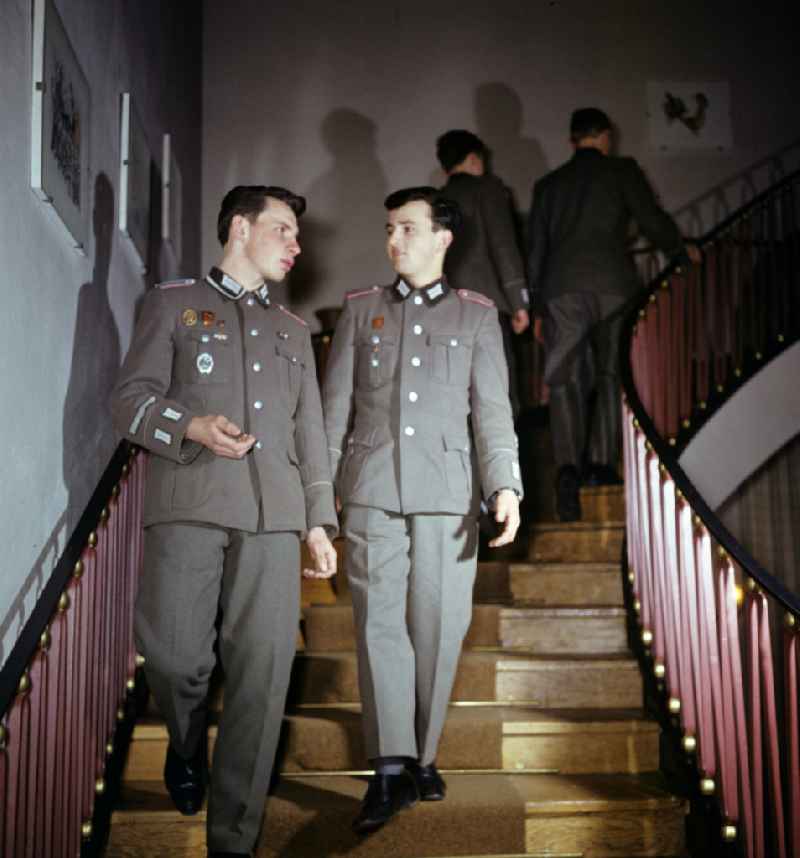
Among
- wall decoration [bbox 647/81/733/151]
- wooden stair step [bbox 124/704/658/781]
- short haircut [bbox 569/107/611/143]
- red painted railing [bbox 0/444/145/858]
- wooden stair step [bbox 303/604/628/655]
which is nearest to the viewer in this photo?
red painted railing [bbox 0/444/145/858]

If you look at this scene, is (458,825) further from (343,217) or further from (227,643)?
(343,217)

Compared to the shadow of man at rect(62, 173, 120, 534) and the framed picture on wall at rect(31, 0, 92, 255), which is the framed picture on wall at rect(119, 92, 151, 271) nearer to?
the shadow of man at rect(62, 173, 120, 534)

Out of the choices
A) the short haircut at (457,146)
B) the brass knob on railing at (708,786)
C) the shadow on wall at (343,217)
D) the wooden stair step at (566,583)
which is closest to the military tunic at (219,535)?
the brass knob on railing at (708,786)

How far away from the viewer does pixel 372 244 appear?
21.9 feet

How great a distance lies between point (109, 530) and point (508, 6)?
478cm

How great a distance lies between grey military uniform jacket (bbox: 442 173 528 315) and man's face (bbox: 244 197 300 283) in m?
1.66

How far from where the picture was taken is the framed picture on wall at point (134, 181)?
4188 millimetres

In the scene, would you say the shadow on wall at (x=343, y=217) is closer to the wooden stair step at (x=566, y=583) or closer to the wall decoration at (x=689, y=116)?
the wall decoration at (x=689, y=116)

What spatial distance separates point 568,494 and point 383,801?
200cm

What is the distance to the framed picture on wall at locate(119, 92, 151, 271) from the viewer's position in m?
4.19

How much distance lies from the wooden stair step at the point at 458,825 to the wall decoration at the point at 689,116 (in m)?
4.62

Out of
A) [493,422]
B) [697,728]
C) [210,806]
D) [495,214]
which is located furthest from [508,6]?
[210,806]

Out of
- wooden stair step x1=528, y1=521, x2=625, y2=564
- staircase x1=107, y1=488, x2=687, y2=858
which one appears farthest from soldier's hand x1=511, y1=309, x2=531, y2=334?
staircase x1=107, y1=488, x2=687, y2=858

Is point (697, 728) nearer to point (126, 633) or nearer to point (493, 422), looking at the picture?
point (493, 422)
